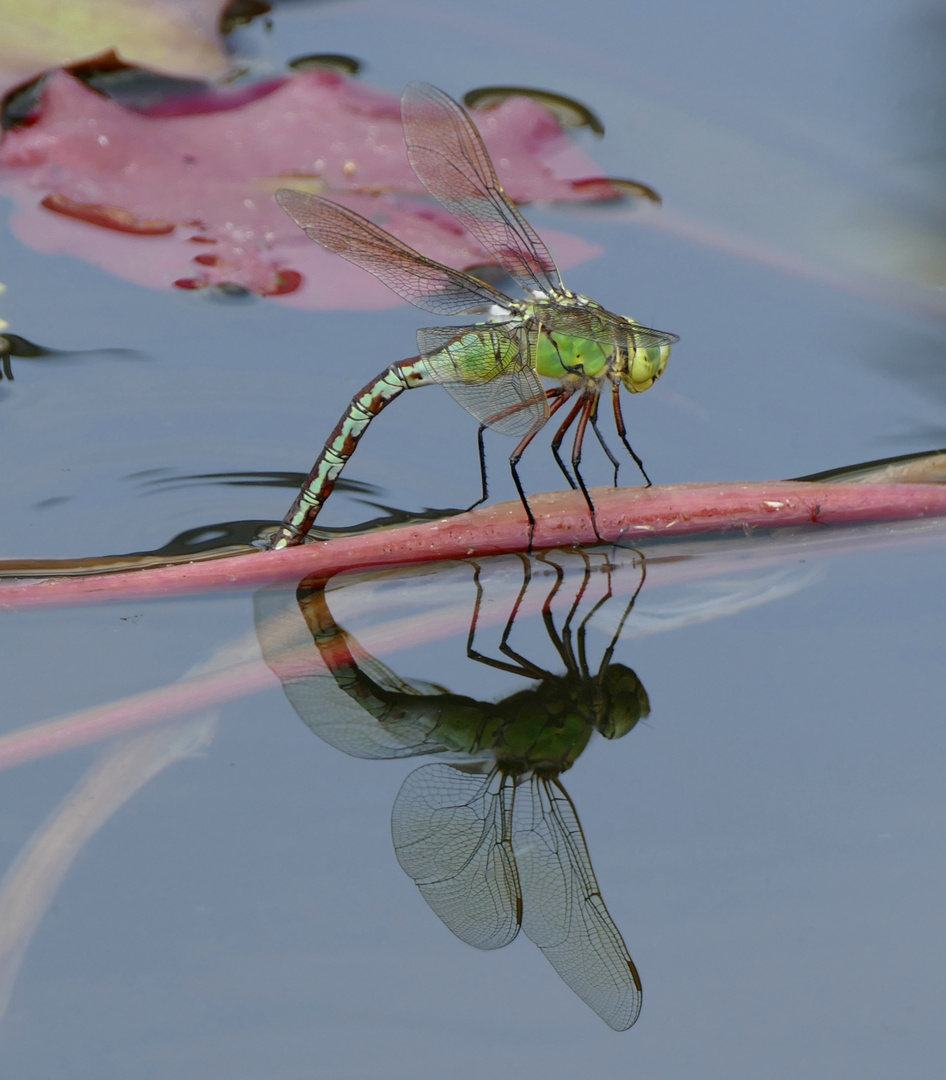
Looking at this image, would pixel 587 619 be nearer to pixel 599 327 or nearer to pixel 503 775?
pixel 503 775

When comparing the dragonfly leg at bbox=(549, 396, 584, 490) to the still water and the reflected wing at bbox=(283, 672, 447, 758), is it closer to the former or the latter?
the still water

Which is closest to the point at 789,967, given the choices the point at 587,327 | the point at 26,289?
the point at 587,327

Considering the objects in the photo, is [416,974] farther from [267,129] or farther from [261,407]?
[267,129]

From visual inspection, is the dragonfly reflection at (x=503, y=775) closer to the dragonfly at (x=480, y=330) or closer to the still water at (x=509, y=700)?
the still water at (x=509, y=700)

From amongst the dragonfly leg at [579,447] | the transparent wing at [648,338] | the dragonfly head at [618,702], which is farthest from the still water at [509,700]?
the transparent wing at [648,338]

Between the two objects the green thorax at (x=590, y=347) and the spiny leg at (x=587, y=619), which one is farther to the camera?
the green thorax at (x=590, y=347)

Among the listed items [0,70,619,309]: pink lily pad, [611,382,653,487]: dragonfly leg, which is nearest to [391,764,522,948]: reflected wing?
[611,382,653,487]: dragonfly leg
